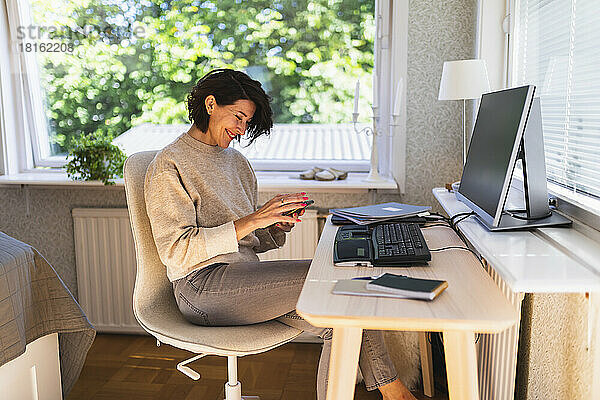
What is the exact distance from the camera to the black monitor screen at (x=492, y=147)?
61.2 inches

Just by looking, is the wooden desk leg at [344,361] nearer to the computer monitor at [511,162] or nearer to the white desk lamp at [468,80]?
the computer monitor at [511,162]

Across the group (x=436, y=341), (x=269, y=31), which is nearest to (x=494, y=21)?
(x=269, y=31)

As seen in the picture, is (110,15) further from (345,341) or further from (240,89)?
(345,341)

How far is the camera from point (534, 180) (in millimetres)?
1663

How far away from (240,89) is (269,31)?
1.04m

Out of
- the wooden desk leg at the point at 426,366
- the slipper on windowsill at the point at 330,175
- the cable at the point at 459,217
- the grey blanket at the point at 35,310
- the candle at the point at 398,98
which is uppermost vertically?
the candle at the point at 398,98

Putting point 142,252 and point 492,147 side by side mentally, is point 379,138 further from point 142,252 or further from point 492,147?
point 142,252

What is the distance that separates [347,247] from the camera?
63.7 inches

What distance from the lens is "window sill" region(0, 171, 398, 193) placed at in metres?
2.64

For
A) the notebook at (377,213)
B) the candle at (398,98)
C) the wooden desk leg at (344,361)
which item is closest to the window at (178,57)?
the candle at (398,98)

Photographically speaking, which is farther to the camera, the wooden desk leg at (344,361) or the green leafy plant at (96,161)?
the green leafy plant at (96,161)

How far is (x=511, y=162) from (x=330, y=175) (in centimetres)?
127

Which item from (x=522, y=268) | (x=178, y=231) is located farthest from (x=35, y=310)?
(x=522, y=268)

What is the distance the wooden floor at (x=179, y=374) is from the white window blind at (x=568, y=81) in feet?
3.60
